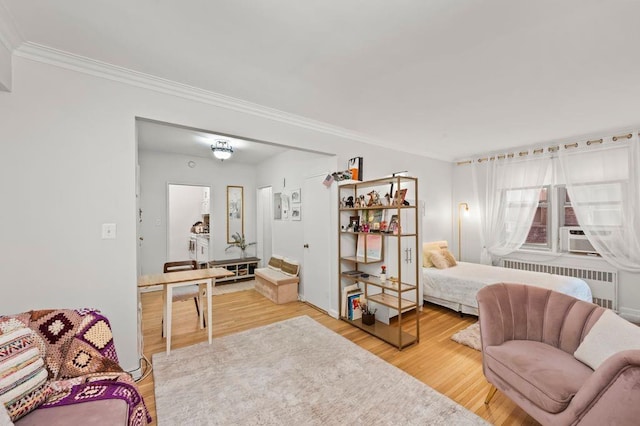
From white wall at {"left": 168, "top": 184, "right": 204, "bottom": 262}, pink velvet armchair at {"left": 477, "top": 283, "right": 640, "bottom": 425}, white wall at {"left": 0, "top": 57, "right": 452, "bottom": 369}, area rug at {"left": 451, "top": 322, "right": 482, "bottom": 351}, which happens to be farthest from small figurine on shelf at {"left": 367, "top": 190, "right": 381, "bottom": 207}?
white wall at {"left": 168, "top": 184, "right": 204, "bottom": 262}

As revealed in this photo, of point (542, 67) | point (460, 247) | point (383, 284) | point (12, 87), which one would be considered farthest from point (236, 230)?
point (542, 67)

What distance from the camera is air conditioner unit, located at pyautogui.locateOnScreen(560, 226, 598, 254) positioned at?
393 centimetres

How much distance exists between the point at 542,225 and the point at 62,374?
5.95 m

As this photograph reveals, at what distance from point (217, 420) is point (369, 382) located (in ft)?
3.83

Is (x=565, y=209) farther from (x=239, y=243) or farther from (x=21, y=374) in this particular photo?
(x=21, y=374)

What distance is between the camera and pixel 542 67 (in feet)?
6.88

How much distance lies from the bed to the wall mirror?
3930mm

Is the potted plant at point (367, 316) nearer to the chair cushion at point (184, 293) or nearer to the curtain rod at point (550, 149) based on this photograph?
the chair cushion at point (184, 293)

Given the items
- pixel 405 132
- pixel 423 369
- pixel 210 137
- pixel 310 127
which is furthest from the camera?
pixel 210 137

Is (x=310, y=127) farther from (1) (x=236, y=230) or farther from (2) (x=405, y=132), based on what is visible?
(1) (x=236, y=230)

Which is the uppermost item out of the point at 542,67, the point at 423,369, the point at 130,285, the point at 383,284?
the point at 542,67

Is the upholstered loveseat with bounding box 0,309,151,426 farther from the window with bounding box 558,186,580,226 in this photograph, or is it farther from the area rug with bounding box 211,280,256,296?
the window with bounding box 558,186,580,226

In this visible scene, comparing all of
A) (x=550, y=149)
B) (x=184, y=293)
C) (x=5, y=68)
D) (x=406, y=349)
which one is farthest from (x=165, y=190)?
(x=550, y=149)

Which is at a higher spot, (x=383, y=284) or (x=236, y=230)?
(x=236, y=230)
